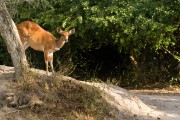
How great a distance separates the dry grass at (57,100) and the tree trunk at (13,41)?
0.23 meters

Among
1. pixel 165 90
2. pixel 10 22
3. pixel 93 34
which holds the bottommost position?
pixel 165 90

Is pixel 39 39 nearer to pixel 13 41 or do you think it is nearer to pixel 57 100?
pixel 13 41

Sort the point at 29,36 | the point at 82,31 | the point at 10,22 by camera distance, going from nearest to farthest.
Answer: the point at 10,22 → the point at 29,36 → the point at 82,31

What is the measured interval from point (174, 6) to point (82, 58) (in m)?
4.36

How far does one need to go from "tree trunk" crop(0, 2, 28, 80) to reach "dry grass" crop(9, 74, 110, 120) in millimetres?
232

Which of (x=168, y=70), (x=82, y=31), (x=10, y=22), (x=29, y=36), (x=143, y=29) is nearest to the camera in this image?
(x=10, y=22)

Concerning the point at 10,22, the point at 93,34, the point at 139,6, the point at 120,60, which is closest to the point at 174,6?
the point at 139,6

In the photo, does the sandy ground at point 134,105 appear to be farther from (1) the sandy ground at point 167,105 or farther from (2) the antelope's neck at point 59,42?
(2) the antelope's neck at point 59,42

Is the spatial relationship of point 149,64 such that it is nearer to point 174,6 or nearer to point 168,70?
point 168,70

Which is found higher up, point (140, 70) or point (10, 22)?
point (10, 22)

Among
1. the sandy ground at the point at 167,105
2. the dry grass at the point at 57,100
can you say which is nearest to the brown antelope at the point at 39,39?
the dry grass at the point at 57,100

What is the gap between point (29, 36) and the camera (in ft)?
33.6

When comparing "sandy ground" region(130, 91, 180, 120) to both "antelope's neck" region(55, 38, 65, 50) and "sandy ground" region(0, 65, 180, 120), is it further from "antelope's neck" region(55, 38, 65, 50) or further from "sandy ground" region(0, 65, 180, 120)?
"antelope's neck" region(55, 38, 65, 50)

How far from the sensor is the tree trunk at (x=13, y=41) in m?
9.16
